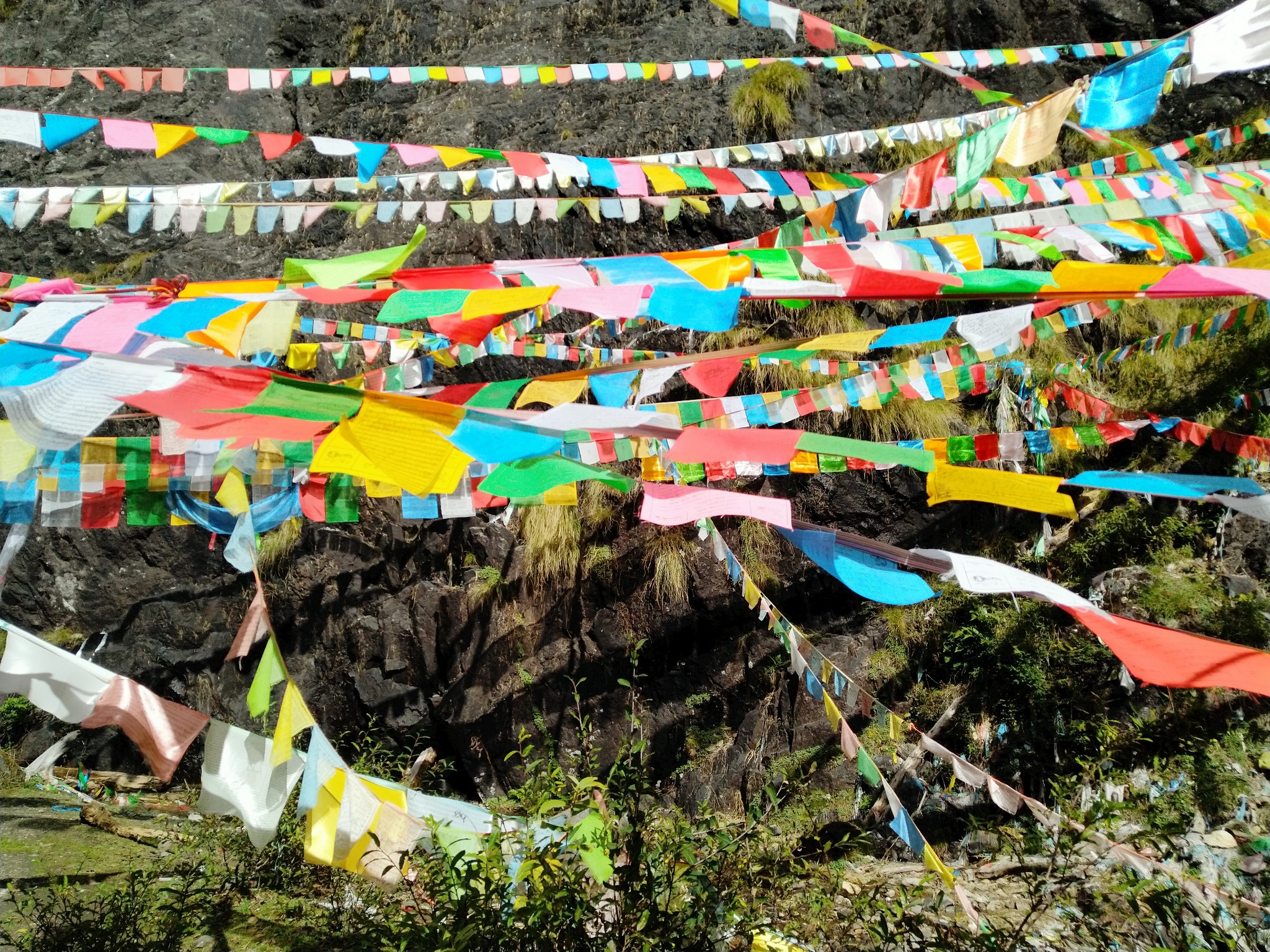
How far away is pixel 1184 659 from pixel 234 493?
116 inches

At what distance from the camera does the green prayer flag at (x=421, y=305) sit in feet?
7.84

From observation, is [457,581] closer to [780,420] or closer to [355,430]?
[780,420]

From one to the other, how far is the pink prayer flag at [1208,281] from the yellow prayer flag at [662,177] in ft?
7.11

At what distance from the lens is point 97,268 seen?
8.12m

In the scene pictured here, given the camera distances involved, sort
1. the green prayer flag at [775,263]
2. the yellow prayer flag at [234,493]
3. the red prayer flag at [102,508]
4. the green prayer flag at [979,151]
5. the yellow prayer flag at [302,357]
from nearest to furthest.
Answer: the green prayer flag at [775,263] < the yellow prayer flag at [234,493] < the green prayer flag at [979,151] < the red prayer flag at [102,508] < the yellow prayer flag at [302,357]

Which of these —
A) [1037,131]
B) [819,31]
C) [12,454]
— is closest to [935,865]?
[1037,131]

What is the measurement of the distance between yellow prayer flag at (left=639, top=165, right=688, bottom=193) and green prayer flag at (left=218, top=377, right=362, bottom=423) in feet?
7.04

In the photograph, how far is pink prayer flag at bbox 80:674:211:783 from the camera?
8.20 ft

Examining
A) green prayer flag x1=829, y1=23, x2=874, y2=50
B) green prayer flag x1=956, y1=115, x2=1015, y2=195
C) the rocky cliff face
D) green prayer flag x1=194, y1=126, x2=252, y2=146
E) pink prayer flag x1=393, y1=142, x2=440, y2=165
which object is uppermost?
green prayer flag x1=829, y1=23, x2=874, y2=50

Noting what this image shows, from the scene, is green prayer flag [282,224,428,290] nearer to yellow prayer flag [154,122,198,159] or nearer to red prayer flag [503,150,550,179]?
red prayer flag [503,150,550,179]

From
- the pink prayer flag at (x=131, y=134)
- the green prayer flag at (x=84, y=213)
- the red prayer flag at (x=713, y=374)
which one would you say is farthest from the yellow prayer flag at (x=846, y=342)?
the green prayer flag at (x=84, y=213)

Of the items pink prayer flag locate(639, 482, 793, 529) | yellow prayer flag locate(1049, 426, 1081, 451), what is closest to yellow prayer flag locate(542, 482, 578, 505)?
pink prayer flag locate(639, 482, 793, 529)

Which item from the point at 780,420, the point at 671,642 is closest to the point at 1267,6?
the point at 780,420

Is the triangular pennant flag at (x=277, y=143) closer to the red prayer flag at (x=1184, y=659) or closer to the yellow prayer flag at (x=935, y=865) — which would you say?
the red prayer flag at (x=1184, y=659)
